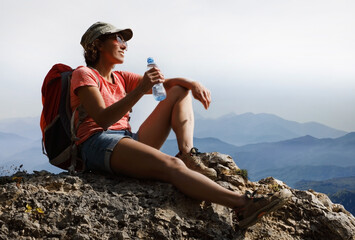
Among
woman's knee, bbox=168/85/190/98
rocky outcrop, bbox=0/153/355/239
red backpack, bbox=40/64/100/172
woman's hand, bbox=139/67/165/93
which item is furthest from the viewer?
woman's knee, bbox=168/85/190/98

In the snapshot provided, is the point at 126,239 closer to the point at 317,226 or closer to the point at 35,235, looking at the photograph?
the point at 35,235

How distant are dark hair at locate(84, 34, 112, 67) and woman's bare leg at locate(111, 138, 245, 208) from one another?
51.0 inches

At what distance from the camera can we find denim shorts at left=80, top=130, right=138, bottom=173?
543 centimetres

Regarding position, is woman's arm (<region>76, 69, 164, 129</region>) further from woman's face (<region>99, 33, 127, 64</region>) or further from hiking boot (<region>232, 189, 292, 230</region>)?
hiking boot (<region>232, 189, 292, 230</region>)

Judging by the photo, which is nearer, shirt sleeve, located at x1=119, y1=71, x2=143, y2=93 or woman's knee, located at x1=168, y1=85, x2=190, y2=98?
woman's knee, located at x1=168, y1=85, x2=190, y2=98

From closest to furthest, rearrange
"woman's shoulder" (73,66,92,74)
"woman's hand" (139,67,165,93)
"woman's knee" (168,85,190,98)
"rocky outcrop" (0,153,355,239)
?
1. "rocky outcrop" (0,153,355,239)
2. "woman's hand" (139,67,165,93)
3. "woman's shoulder" (73,66,92,74)
4. "woman's knee" (168,85,190,98)

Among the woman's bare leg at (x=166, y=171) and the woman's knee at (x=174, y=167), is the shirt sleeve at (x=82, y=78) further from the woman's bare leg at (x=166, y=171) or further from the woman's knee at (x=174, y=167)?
the woman's knee at (x=174, y=167)

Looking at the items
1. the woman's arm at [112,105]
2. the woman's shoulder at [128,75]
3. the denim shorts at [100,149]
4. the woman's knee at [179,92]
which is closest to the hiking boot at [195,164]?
the woman's knee at [179,92]

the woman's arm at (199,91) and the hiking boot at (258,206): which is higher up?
the woman's arm at (199,91)

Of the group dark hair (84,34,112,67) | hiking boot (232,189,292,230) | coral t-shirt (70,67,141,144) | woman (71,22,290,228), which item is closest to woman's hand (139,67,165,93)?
woman (71,22,290,228)

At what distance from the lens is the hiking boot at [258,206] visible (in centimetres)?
489

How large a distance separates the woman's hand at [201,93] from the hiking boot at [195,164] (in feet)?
2.10

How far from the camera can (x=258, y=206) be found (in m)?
4.91

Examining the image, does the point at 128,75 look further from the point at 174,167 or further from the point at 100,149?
the point at 174,167
